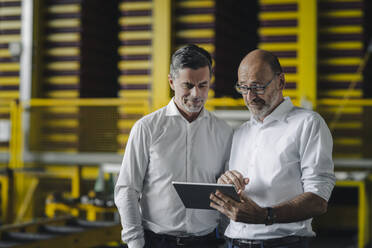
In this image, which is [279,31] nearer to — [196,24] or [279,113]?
[196,24]

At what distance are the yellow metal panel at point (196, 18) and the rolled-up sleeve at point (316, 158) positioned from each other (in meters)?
5.69

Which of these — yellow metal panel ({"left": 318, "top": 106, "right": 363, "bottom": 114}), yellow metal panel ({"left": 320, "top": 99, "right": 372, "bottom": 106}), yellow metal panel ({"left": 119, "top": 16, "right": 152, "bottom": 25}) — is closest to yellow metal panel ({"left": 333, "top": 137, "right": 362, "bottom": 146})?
→ yellow metal panel ({"left": 318, "top": 106, "right": 363, "bottom": 114})

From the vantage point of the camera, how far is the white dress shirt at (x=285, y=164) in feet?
7.82

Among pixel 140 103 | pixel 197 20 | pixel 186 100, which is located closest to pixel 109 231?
pixel 140 103

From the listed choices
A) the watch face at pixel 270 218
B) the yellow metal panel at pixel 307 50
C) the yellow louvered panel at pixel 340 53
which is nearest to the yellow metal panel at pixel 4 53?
the yellow metal panel at pixel 307 50

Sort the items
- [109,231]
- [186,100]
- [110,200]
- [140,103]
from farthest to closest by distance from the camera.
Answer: [140,103]
[110,200]
[109,231]
[186,100]

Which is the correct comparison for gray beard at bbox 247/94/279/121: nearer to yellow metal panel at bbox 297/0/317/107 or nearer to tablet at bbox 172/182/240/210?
tablet at bbox 172/182/240/210

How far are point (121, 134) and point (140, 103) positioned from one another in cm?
63

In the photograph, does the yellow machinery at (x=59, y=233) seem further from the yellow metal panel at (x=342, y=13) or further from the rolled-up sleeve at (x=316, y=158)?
the yellow metal panel at (x=342, y=13)

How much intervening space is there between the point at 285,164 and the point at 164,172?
56cm

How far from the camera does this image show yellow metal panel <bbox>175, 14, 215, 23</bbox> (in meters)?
7.94

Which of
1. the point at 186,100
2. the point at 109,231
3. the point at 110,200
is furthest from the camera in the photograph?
the point at 110,200

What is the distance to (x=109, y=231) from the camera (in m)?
5.40

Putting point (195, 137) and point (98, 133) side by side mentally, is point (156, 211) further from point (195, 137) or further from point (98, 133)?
point (98, 133)
